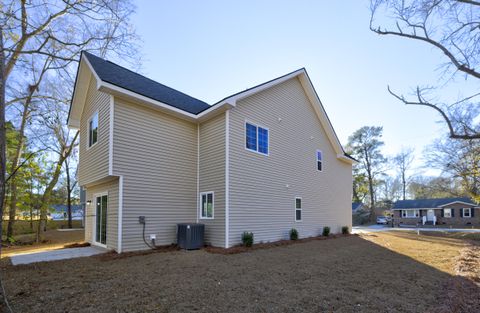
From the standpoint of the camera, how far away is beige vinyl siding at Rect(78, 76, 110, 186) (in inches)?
360

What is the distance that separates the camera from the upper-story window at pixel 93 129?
10.4 metres

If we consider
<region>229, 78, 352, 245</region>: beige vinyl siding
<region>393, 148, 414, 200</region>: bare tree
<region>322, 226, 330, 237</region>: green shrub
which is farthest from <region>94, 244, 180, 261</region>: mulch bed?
<region>393, 148, 414, 200</region>: bare tree

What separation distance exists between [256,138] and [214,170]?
7.83ft

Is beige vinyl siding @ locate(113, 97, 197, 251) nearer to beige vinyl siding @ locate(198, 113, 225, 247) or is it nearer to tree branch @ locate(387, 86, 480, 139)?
beige vinyl siding @ locate(198, 113, 225, 247)

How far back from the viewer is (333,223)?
55.4 ft

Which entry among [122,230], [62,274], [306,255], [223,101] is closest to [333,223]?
[306,255]

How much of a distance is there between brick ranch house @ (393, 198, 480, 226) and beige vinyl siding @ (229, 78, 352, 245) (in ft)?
90.0

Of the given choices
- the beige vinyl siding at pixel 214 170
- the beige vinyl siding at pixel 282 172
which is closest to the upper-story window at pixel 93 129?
the beige vinyl siding at pixel 214 170

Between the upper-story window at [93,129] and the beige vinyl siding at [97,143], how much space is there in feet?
0.63

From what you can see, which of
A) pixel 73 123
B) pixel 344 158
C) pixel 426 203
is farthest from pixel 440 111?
pixel 426 203

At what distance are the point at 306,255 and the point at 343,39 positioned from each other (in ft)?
30.0

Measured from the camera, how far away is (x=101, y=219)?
404 inches

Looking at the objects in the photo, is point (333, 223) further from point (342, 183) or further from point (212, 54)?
point (212, 54)

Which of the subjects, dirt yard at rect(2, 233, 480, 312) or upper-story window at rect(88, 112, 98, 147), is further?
upper-story window at rect(88, 112, 98, 147)
